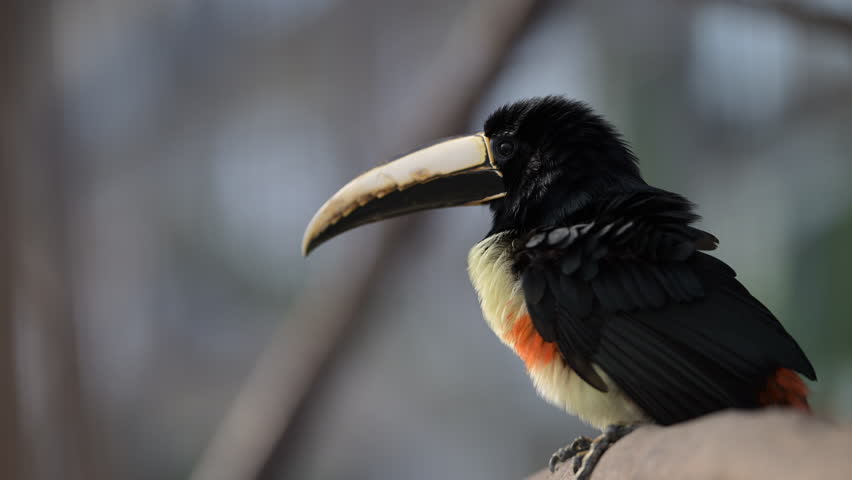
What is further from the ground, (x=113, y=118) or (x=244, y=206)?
(x=113, y=118)

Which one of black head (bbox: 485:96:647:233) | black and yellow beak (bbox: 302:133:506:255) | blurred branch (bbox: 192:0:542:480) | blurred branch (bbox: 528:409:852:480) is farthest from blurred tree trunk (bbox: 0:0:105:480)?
blurred branch (bbox: 528:409:852:480)

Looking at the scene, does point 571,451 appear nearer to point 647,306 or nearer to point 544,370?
point 544,370

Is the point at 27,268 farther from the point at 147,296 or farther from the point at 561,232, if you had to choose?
the point at 147,296

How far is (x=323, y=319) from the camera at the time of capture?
82.9 inches

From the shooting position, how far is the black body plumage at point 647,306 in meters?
0.94

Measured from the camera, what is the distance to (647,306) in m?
0.99

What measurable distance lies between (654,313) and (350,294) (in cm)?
118

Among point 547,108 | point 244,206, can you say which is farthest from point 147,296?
point 547,108

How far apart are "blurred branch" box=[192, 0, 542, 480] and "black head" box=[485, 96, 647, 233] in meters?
0.62

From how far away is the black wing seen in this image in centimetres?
94

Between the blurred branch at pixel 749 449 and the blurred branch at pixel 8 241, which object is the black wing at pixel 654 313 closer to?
the blurred branch at pixel 749 449

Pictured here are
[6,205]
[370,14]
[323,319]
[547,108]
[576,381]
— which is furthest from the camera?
[370,14]

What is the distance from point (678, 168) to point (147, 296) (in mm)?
2213

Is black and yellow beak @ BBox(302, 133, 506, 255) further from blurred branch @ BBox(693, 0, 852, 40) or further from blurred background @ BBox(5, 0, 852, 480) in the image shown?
blurred branch @ BBox(693, 0, 852, 40)
